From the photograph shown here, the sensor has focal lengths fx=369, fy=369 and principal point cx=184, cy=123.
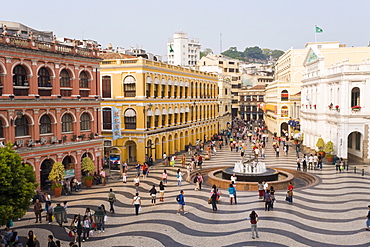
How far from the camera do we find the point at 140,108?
4266 centimetres

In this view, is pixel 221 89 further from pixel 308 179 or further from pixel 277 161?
pixel 308 179

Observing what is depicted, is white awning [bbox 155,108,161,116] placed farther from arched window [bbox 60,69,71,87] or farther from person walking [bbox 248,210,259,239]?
person walking [bbox 248,210,259,239]

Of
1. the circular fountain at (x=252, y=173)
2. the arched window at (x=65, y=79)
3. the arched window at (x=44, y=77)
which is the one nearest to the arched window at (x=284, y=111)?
the circular fountain at (x=252, y=173)

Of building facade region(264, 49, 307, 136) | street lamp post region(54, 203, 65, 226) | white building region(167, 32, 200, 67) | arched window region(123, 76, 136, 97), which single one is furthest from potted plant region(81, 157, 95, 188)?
white building region(167, 32, 200, 67)

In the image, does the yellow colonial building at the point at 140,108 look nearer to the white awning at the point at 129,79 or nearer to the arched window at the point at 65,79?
the white awning at the point at 129,79

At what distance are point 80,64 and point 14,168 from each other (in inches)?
622

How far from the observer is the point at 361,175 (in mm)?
34406

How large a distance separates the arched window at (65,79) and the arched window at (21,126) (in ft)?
15.8

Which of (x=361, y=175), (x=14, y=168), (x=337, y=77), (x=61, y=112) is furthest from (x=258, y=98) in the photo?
(x=14, y=168)

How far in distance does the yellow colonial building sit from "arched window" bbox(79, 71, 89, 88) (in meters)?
4.63

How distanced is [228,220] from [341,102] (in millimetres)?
25517

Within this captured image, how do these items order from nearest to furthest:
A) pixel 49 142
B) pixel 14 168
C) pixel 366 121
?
pixel 14 168, pixel 49 142, pixel 366 121

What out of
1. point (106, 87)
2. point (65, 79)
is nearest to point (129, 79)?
point (106, 87)

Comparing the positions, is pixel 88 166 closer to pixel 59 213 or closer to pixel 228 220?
pixel 59 213
